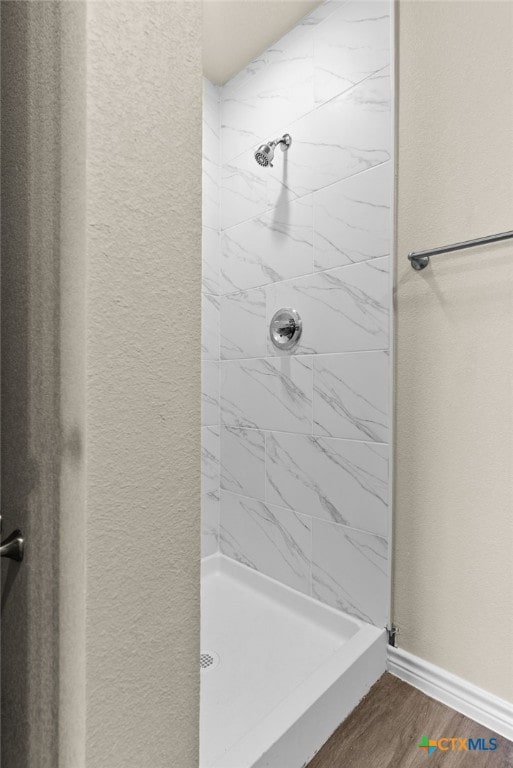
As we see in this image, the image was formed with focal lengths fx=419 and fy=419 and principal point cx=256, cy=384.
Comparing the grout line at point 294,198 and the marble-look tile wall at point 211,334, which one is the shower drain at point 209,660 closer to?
the marble-look tile wall at point 211,334

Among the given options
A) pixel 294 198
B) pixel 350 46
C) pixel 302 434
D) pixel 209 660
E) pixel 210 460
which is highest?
pixel 350 46

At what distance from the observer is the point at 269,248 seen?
1.68 meters

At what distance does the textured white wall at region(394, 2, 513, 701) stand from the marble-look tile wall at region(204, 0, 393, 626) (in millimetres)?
74

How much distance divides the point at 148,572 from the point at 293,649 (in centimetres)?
113

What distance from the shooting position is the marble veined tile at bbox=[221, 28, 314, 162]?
1.56 m

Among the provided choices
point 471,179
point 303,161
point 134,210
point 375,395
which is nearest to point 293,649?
point 375,395

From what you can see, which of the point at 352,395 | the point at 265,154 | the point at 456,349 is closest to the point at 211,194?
the point at 265,154

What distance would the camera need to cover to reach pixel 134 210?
494mm

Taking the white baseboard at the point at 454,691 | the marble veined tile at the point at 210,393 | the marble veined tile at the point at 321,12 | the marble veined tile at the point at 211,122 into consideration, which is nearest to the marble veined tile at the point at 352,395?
the marble veined tile at the point at 210,393

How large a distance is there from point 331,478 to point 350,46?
147cm

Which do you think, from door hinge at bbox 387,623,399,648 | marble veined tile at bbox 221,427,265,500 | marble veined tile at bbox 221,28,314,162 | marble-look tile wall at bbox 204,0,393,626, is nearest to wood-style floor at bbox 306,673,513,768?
door hinge at bbox 387,623,399,648

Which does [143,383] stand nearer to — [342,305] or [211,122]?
[342,305]

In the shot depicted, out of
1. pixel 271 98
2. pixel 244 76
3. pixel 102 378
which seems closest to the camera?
pixel 102 378

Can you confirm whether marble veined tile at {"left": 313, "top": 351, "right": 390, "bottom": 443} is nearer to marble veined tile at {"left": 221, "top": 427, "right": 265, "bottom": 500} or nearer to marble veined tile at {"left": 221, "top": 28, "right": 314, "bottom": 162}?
marble veined tile at {"left": 221, "top": 427, "right": 265, "bottom": 500}
